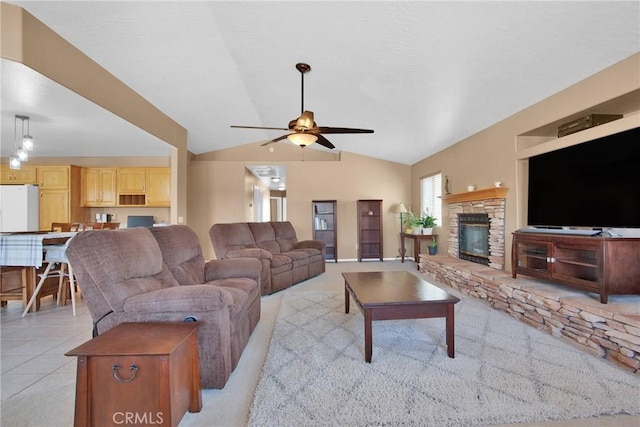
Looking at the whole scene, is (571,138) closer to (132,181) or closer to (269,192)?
(132,181)

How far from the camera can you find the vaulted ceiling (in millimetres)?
2242

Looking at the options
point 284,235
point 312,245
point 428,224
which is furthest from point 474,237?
point 284,235

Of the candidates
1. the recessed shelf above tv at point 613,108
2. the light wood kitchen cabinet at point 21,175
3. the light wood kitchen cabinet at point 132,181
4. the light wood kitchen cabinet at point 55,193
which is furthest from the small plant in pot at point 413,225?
the light wood kitchen cabinet at point 21,175

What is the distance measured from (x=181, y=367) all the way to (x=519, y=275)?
3.61 metres

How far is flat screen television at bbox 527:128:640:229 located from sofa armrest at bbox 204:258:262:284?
318 centimetres

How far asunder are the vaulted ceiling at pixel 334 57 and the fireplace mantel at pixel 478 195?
97 centimetres

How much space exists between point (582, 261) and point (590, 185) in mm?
728

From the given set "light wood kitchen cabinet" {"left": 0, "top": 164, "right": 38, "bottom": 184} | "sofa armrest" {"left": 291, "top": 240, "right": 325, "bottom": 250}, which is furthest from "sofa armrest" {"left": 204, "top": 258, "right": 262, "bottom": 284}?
"light wood kitchen cabinet" {"left": 0, "top": 164, "right": 38, "bottom": 184}

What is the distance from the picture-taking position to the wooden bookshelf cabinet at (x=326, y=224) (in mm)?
6863

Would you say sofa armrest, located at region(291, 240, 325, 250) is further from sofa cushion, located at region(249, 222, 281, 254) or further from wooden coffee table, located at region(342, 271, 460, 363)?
wooden coffee table, located at region(342, 271, 460, 363)

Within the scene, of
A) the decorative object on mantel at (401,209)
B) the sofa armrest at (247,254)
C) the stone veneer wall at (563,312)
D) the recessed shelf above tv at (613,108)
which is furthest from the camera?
the decorative object on mantel at (401,209)

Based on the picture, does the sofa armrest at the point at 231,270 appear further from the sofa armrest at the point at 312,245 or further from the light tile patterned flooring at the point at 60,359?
the sofa armrest at the point at 312,245

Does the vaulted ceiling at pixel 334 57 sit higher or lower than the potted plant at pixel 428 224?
higher

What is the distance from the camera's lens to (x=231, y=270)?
2799 mm
